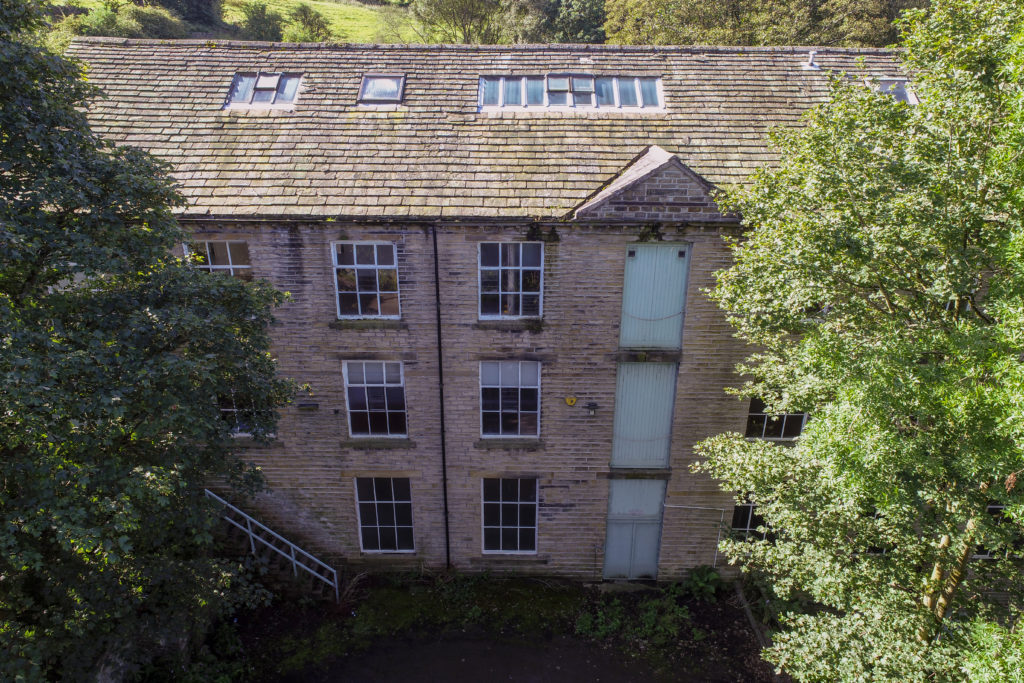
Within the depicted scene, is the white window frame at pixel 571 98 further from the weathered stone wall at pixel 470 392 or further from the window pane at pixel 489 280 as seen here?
the window pane at pixel 489 280

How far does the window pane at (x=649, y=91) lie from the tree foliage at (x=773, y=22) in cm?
1830

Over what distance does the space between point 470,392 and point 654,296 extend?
14.6 feet

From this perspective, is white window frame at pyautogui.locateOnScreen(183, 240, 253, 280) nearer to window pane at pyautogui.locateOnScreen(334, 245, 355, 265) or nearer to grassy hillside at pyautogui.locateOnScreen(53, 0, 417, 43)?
window pane at pyautogui.locateOnScreen(334, 245, 355, 265)

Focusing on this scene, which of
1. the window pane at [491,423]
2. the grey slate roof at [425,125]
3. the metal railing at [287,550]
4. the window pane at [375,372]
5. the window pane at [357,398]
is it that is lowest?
the metal railing at [287,550]

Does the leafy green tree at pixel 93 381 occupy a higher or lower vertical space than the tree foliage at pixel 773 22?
lower

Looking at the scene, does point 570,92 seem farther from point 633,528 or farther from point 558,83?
point 633,528

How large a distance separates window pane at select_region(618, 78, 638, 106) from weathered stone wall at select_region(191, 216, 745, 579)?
13.4 ft

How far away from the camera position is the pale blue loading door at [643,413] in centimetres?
1280

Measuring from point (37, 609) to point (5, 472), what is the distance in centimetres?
296

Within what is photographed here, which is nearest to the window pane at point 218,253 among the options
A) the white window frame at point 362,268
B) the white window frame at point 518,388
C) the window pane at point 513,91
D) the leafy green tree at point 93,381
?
the white window frame at point 362,268

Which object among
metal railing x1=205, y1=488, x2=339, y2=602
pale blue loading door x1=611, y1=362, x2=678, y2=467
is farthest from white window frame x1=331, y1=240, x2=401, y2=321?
metal railing x1=205, y1=488, x2=339, y2=602

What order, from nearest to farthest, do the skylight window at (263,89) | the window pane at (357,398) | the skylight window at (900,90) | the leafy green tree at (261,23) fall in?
1. the window pane at (357,398)
2. the skylight window at (900,90)
3. the skylight window at (263,89)
4. the leafy green tree at (261,23)

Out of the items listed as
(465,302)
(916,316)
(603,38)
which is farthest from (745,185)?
(603,38)

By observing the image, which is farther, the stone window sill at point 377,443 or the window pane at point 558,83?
the window pane at point 558,83
